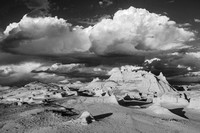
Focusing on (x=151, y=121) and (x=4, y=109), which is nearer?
(x=151, y=121)

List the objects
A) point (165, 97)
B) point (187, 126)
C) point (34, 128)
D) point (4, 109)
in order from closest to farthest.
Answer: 1. point (34, 128)
2. point (187, 126)
3. point (4, 109)
4. point (165, 97)


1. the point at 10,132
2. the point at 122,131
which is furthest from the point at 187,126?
the point at 10,132

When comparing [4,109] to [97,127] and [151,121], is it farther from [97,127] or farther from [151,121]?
[151,121]

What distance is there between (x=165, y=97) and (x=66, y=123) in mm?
83607

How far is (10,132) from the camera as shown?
50938 mm

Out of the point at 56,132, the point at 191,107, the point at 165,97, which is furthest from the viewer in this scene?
the point at 165,97

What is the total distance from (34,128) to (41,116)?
39.4ft

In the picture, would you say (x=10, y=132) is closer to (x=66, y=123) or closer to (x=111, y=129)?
(x=66, y=123)

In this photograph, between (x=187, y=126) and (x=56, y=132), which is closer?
(x=56, y=132)

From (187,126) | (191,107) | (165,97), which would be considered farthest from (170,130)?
(165,97)

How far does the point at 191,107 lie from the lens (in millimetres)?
101250

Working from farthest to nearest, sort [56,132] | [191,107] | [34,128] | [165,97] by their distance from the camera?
1. [165,97]
2. [191,107]
3. [34,128]
4. [56,132]

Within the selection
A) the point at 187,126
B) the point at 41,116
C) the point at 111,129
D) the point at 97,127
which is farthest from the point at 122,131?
the point at 41,116

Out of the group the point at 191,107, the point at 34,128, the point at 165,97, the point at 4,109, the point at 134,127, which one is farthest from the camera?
the point at 165,97
